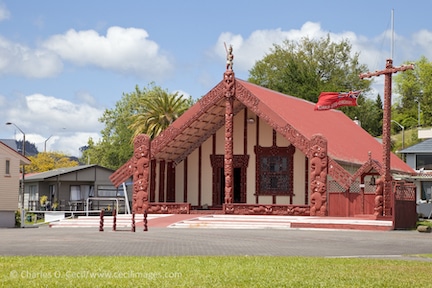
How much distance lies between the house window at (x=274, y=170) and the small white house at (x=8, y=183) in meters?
15.6

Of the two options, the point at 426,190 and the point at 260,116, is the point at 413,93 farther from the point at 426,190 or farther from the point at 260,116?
the point at 260,116

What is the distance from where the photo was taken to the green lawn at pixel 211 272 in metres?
12.7

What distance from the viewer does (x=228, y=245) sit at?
22.6 meters

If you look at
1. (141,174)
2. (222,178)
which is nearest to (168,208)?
(141,174)

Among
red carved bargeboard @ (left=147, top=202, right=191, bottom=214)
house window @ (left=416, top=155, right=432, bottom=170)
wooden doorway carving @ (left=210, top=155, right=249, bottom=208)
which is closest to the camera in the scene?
red carved bargeboard @ (left=147, top=202, right=191, bottom=214)

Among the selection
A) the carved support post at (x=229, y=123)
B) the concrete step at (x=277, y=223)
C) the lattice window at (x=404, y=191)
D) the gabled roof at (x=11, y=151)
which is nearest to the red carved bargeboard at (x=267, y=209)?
the concrete step at (x=277, y=223)

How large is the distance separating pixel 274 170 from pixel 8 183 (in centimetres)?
1720

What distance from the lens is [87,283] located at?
12.4 metres

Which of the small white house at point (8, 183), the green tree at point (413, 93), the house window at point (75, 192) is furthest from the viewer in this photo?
the green tree at point (413, 93)

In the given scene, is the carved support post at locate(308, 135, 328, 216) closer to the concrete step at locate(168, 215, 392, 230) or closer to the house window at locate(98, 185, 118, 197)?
the concrete step at locate(168, 215, 392, 230)

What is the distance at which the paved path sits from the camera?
64.9ft

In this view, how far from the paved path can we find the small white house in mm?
24578

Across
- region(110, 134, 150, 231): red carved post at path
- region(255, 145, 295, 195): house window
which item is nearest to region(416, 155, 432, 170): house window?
region(255, 145, 295, 195): house window

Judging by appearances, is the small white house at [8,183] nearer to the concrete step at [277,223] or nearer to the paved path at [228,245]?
the concrete step at [277,223]
